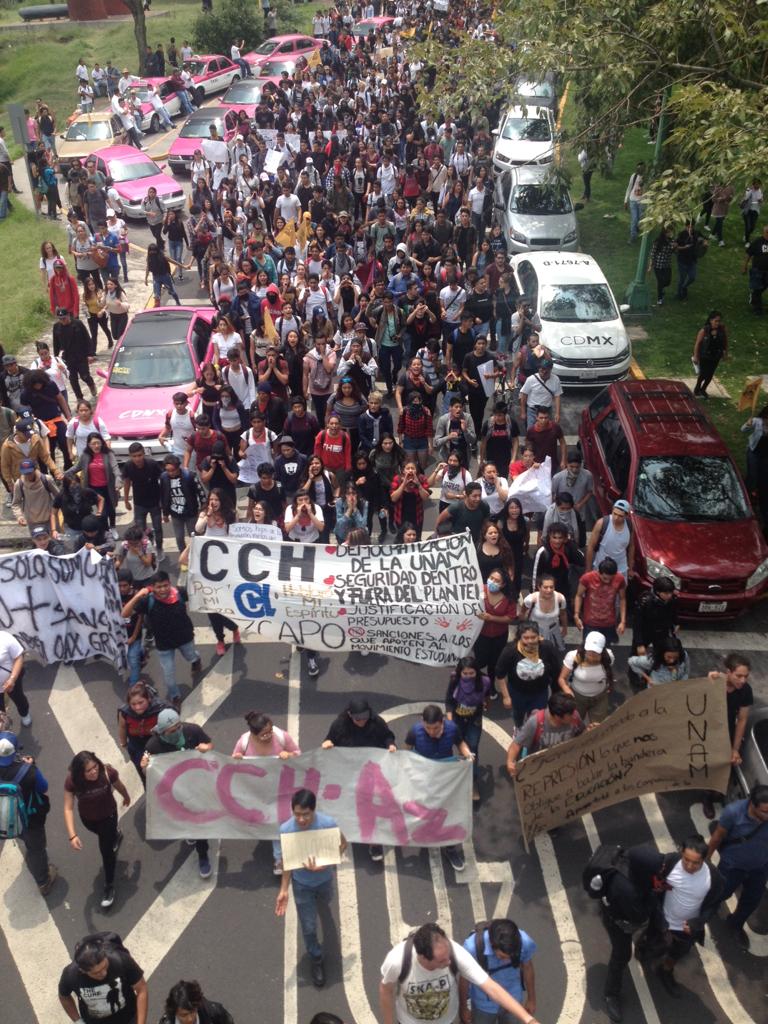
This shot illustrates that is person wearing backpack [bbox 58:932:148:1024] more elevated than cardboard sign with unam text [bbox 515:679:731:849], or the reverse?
person wearing backpack [bbox 58:932:148:1024]

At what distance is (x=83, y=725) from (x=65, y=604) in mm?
1247

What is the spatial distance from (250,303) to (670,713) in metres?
10.4

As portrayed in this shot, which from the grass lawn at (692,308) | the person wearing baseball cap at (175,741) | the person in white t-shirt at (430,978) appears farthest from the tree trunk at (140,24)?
the person in white t-shirt at (430,978)

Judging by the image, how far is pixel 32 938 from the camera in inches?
299

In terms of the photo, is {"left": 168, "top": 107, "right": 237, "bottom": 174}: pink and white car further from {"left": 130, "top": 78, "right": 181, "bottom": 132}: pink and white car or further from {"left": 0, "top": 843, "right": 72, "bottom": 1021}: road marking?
{"left": 0, "top": 843, "right": 72, "bottom": 1021}: road marking

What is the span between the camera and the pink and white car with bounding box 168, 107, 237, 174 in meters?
28.8

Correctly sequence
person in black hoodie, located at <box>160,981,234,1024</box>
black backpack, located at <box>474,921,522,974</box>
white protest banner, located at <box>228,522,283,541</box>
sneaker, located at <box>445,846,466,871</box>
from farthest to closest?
white protest banner, located at <box>228,522,283,541</box>
sneaker, located at <box>445,846,466,871</box>
black backpack, located at <box>474,921,522,974</box>
person in black hoodie, located at <box>160,981,234,1024</box>

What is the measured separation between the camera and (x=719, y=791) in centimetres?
837

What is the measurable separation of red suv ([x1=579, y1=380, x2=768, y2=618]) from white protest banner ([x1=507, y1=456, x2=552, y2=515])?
90 cm

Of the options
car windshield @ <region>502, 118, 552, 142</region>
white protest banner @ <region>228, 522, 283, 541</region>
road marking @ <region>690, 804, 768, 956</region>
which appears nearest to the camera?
road marking @ <region>690, 804, 768, 956</region>

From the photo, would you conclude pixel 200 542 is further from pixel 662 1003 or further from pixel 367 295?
pixel 367 295

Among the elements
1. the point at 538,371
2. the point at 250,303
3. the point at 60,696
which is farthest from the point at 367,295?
the point at 60,696

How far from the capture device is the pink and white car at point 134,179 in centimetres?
2545

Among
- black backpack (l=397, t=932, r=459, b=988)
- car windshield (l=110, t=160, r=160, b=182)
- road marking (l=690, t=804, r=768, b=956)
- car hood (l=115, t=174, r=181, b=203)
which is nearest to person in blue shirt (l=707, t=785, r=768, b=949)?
road marking (l=690, t=804, r=768, b=956)
